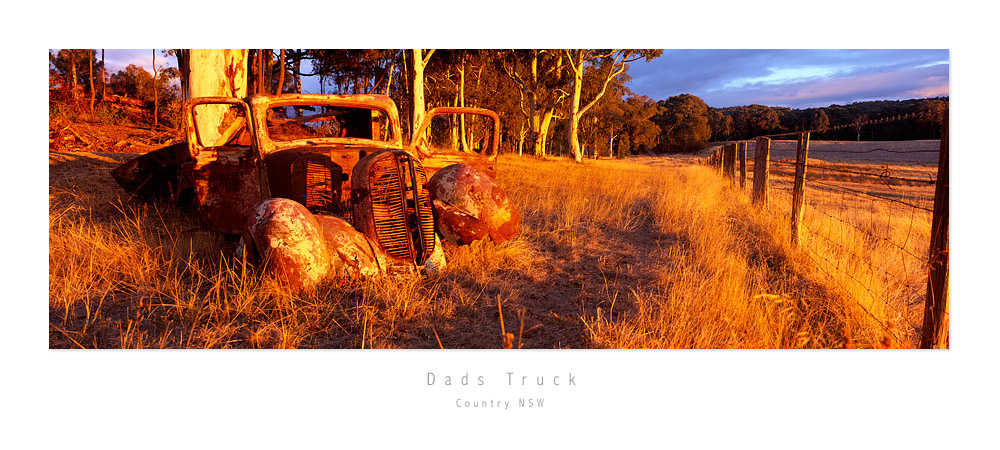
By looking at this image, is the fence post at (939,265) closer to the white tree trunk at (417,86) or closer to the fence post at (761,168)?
the fence post at (761,168)

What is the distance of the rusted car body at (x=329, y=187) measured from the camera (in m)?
3.10

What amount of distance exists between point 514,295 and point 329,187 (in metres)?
1.72

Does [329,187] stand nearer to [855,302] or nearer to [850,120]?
[855,302]

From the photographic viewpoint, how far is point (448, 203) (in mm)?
3701

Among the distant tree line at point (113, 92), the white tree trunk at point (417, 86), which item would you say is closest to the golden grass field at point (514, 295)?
the white tree trunk at point (417, 86)

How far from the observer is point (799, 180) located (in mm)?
4902

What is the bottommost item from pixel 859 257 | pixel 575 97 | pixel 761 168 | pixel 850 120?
pixel 859 257

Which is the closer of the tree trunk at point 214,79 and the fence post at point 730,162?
the tree trunk at point 214,79

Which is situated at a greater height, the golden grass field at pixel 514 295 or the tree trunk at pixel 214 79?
the tree trunk at pixel 214 79

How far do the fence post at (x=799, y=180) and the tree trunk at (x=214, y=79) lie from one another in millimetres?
6230

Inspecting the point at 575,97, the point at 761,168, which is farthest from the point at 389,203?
the point at 575,97

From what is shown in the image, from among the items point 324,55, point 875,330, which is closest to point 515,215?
point 875,330
